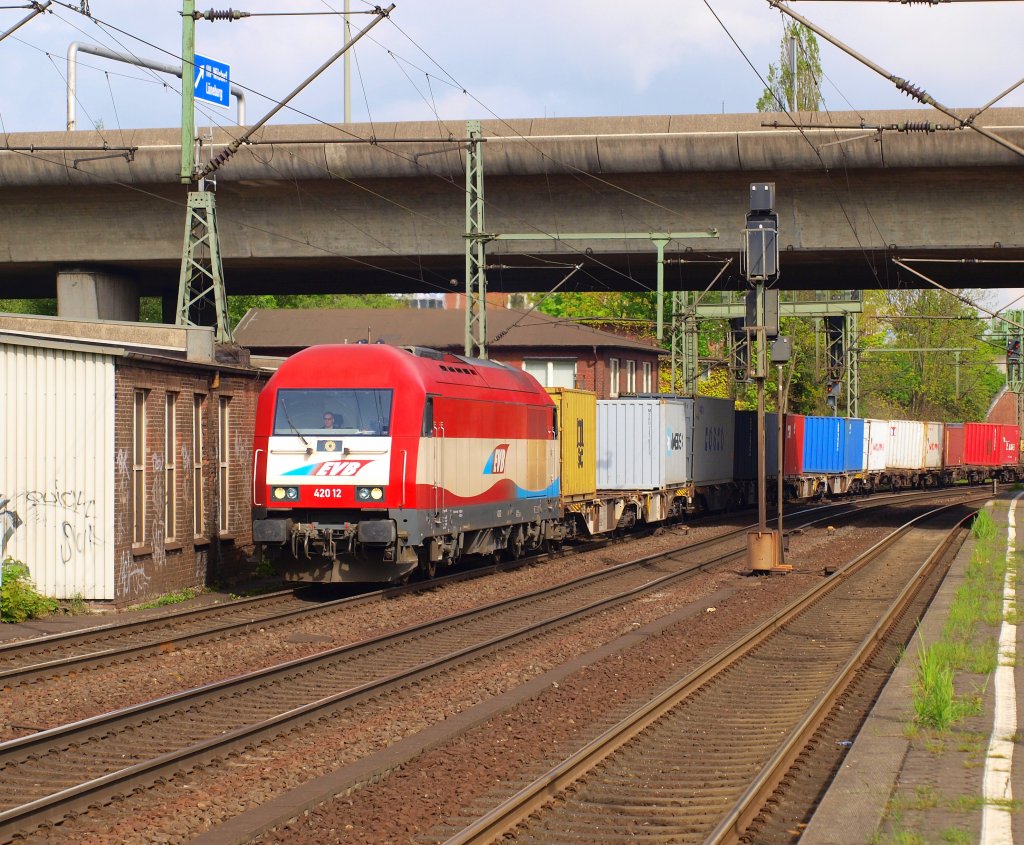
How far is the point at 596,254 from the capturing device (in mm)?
30172

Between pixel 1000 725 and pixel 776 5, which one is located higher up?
pixel 776 5

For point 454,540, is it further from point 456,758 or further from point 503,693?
point 456,758

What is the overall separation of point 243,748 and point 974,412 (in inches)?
4050

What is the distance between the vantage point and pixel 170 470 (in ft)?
62.6

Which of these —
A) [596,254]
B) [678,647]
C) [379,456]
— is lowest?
[678,647]

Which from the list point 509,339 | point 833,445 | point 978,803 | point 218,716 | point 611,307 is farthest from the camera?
point 611,307

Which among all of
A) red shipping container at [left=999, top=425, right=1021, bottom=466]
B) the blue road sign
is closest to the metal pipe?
the blue road sign

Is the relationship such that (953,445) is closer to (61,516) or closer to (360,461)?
(360,461)

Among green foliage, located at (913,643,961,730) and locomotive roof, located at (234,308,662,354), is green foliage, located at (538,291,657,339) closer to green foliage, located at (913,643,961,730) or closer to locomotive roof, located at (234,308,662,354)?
locomotive roof, located at (234,308,662,354)

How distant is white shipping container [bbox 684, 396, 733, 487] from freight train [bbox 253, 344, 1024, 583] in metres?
3.09

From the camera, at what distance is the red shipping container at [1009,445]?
72.9 m

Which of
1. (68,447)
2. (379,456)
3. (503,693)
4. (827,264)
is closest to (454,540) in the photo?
(379,456)

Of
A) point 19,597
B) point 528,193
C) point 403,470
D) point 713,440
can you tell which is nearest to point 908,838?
point 403,470

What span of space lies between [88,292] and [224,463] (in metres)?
11.4
